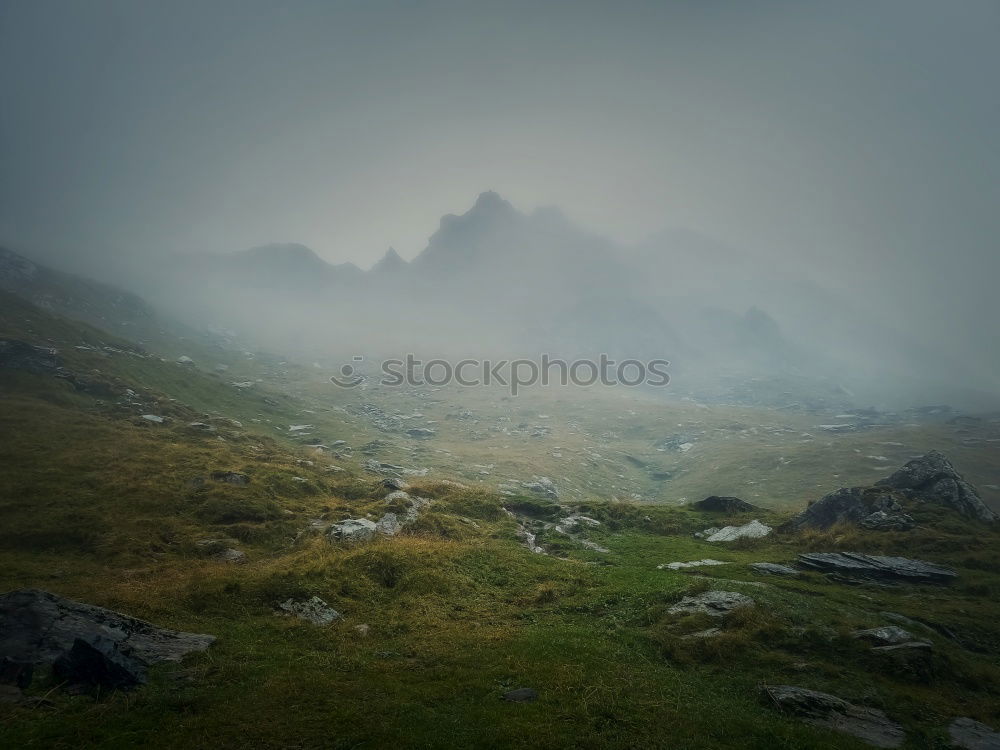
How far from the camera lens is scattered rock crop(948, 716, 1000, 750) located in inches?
489

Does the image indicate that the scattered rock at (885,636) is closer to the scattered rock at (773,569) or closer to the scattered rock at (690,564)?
the scattered rock at (773,569)

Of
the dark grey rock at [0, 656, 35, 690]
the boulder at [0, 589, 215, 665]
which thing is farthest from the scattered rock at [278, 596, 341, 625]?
the dark grey rock at [0, 656, 35, 690]

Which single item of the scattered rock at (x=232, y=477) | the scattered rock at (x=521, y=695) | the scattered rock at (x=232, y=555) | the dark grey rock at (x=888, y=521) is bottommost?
the scattered rock at (x=232, y=555)

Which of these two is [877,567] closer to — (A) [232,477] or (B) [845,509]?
(B) [845,509]

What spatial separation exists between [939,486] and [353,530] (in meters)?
51.2

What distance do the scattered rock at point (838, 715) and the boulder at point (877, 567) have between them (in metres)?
16.6

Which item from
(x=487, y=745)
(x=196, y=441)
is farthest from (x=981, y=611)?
(x=196, y=441)

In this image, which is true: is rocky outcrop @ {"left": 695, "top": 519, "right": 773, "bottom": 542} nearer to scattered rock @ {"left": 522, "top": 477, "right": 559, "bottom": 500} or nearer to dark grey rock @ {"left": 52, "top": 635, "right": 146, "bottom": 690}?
scattered rock @ {"left": 522, "top": 477, "right": 559, "bottom": 500}

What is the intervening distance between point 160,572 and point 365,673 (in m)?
14.9

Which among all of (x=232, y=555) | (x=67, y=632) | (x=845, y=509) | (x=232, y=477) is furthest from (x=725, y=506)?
(x=67, y=632)

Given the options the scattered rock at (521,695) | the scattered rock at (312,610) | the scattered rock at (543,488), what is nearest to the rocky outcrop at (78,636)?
the scattered rock at (312,610)

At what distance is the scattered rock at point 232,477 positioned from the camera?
35.9 meters

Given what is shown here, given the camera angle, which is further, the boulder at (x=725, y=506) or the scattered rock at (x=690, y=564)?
the boulder at (x=725, y=506)

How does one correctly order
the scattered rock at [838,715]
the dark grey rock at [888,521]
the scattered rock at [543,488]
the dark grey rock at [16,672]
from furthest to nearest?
the scattered rock at [543,488] → the dark grey rock at [888,521] → the scattered rock at [838,715] → the dark grey rock at [16,672]
